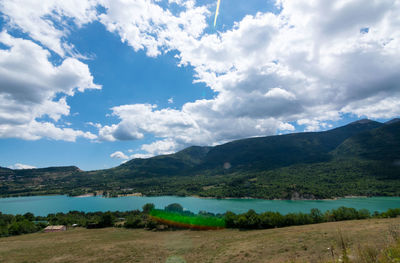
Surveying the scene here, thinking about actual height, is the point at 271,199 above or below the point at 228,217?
below

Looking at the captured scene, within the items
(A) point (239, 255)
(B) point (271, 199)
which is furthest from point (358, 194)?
(A) point (239, 255)

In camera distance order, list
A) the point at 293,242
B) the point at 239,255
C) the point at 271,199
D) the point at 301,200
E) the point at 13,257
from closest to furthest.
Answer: the point at 239,255 → the point at 293,242 → the point at 13,257 → the point at 301,200 → the point at 271,199

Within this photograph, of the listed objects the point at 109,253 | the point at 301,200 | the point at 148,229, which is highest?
the point at 109,253

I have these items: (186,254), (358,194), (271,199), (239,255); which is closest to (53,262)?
(186,254)

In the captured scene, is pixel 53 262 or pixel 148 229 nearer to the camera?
pixel 53 262

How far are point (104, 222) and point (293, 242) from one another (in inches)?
2338

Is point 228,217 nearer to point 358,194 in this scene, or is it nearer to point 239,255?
point 239,255

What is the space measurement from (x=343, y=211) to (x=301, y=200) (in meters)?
111

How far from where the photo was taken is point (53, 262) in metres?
25.6

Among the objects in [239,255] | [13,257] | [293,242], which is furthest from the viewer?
[13,257]

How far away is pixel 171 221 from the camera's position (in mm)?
54156

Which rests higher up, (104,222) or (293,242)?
(293,242)

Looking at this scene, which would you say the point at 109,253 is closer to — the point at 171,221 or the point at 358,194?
the point at 171,221

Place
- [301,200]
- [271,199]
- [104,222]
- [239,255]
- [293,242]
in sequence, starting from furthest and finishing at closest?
[271,199], [301,200], [104,222], [293,242], [239,255]
